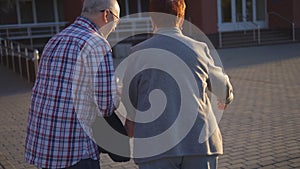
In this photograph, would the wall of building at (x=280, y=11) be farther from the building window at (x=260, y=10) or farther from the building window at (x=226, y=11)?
the building window at (x=226, y=11)

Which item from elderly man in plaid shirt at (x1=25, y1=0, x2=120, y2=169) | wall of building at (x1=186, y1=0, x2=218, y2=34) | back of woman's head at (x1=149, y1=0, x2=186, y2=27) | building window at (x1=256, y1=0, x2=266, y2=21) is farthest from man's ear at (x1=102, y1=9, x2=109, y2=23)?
building window at (x1=256, y1=0, x2=266, y2=21)

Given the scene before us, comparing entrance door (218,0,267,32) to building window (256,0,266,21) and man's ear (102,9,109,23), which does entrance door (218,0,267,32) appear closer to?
building window (256,0,266,21)

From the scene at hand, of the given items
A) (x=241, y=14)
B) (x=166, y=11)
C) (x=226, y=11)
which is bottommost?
(x=241, y=14)

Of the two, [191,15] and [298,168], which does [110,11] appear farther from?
[191,15]

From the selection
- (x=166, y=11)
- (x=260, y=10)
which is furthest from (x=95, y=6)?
(x=260, y=10)

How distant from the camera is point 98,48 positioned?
7.49 feet

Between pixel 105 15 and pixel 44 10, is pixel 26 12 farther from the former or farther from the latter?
pixel 105 15

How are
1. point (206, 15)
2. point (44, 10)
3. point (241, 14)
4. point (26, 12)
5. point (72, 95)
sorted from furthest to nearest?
point (44, 10) → point (26, 12) → point (241, 14) → point (206, 15) → point (72, 95)

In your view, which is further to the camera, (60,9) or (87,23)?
(60,9)

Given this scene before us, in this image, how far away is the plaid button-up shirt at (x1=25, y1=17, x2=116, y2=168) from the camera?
2.27 meters

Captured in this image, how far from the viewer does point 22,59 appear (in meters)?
13.0

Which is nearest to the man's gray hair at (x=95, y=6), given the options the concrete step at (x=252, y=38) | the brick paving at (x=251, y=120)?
the brick paving at (x=251, y=120)

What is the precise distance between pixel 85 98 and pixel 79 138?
21cm

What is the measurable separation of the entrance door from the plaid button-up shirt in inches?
844
